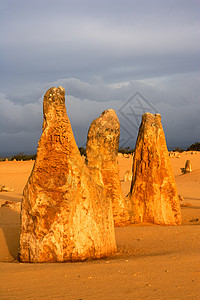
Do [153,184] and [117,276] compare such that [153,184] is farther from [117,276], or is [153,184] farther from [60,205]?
[117,276]

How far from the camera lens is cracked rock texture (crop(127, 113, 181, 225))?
8.01 m

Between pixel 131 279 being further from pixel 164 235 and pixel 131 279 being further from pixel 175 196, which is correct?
pixel 175 196

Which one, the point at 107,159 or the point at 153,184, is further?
the point at 153,184

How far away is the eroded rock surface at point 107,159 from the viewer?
25.6ft

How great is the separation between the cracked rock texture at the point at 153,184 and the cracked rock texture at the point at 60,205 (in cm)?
322

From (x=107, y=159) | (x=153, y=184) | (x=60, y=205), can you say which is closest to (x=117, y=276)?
(x=60, y=205)

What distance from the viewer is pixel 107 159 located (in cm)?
785

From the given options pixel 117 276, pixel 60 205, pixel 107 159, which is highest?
pixel 107 159

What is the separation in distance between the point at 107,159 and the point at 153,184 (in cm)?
117

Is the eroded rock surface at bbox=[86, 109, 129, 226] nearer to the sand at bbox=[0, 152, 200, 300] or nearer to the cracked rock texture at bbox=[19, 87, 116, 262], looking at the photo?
the sand at bbox=[0, 152, 200, 300]

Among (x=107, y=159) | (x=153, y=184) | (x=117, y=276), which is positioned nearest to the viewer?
(x=117, y=276)

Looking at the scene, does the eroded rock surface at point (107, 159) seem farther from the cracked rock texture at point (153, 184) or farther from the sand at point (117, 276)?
the sand at point (117, 276)

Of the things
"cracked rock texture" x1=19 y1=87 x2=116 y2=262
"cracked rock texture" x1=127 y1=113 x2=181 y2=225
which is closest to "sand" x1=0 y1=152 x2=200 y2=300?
"cracked rock texture" x1=19 y1=87 x2=116 y2=262

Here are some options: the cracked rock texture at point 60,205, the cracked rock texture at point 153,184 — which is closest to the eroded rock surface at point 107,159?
the cracked rock texture at point 153,184
